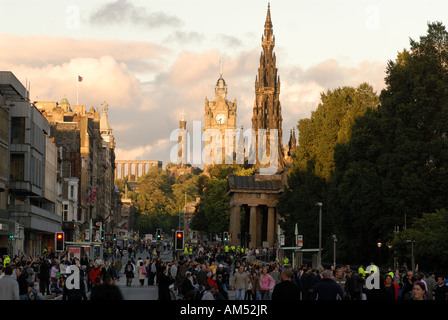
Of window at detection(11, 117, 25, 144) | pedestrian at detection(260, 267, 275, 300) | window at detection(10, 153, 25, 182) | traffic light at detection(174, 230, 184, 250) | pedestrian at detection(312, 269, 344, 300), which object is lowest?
pedestrian at detection(260, 267, 275, 300)

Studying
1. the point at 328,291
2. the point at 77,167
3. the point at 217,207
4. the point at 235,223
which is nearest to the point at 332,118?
the point at 77,167

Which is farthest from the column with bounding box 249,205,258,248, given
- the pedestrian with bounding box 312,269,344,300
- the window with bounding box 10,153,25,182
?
the pedestrian with bounding box 312,269,344,300

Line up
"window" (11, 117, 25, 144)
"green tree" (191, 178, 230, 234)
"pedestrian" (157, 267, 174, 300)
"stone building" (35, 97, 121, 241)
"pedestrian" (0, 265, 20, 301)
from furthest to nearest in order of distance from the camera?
"green tree" (191, 178, 230, 234) < "stone building" (35, 97, 121, 241) < "window" (11, 117, 25, 144) < "pedestrian" (157, 267, 174, 300) < "pedestrian" (0, 265, 20, 301)

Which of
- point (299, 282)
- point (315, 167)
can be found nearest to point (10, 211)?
point (315, 167)

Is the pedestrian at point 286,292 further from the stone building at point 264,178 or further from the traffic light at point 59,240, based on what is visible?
the stone building at point 264,178

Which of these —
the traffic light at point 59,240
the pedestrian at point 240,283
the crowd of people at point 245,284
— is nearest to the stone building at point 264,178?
the traffic light at point 59,240

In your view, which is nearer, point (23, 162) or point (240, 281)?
point (240, 281)

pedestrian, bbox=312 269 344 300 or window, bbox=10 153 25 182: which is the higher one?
window, bbox=10 153 25 182

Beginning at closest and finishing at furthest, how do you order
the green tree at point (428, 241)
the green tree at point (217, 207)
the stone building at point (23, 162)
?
the green tree at point (428, 241) → the stone building at point (23, 162) → the green tree at point (217, 207)

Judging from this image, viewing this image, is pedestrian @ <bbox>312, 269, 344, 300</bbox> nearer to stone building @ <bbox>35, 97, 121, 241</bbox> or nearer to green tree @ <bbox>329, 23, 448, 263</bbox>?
green tree @ <bbox>329, 23, 448, 263</bbox>

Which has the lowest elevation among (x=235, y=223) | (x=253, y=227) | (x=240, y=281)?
(x=240, y=281)

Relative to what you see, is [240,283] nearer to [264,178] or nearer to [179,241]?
[179,241]

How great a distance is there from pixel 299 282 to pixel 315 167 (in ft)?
154

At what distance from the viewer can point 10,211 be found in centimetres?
7462
